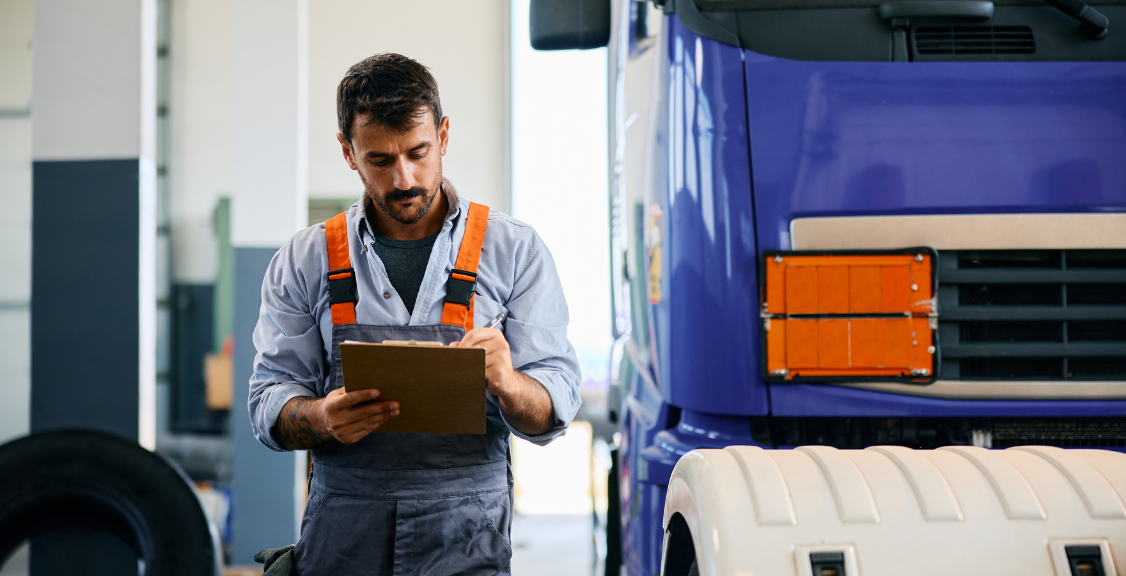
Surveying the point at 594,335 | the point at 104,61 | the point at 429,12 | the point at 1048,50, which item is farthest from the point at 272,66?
the point at 1048,50

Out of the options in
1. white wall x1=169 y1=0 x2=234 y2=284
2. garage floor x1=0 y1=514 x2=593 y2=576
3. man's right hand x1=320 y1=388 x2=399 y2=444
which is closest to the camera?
man's right hand x1=320 y1=388 x2=399 y2=444

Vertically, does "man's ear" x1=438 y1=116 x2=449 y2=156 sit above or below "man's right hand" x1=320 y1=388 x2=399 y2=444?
above

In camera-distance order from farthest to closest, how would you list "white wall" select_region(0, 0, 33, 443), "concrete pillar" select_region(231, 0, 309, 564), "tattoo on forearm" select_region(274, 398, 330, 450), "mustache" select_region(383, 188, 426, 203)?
"white wall" select_region(0, 0, 33, 443)
"concrete pillar" select_region(231, 0, 309, 564)
"mustache" select_region(383, 188, 426, 203)
"tattoo on forearm" select_region(274, 398, 330, 450)

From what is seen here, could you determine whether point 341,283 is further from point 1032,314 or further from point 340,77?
point 340,77

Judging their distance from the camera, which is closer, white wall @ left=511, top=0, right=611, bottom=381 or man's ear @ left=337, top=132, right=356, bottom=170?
man's ear @ left=337, top=132, right=356, bottom=170

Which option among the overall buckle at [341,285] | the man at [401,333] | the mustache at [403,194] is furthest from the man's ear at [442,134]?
the overall buckle at [341,285]

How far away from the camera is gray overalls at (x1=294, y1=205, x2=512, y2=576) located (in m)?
1.77

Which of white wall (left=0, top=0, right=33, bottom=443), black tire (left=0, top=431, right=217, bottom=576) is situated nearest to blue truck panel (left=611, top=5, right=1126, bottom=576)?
black tire (left=0, top=431, right=217, bottom=576)

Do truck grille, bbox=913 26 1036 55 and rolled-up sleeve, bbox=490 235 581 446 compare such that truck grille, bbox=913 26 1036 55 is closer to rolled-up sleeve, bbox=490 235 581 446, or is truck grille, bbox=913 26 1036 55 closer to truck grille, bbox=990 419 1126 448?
truck grille, bbox=990 419 1126 448

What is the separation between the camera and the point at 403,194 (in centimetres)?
183

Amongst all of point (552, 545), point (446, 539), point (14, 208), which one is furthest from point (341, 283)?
point (14, 208)

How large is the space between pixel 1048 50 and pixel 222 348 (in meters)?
8.56

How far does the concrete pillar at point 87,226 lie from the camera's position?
10.3 ft

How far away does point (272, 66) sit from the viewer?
18.2 feet
